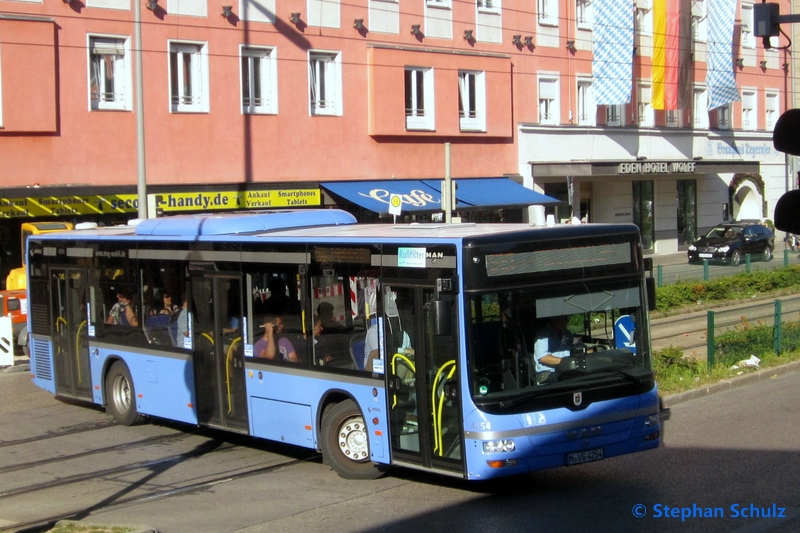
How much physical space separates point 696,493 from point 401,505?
2.59 meters

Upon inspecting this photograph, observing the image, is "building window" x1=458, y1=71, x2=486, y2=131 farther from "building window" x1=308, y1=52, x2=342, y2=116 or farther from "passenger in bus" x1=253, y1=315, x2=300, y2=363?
"passenger in bus" x1=253, y1=315, x2=300, y2=363

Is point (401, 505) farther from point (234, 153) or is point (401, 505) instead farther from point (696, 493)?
point (234, 153)

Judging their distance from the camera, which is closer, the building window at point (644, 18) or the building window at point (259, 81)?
the building window at point (259, 81)

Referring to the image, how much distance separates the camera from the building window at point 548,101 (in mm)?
35125

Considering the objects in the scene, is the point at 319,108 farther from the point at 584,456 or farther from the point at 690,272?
the point at 584,456

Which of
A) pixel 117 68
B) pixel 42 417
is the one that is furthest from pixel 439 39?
pixel 42 417

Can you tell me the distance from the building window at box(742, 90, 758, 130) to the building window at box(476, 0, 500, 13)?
17.3m

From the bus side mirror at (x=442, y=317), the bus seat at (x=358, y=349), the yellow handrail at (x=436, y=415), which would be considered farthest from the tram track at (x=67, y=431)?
the bus side mirror at (x=442, y=317)

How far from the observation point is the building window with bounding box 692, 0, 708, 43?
41.4 meters

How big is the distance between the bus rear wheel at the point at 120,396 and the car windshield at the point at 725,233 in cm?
2837

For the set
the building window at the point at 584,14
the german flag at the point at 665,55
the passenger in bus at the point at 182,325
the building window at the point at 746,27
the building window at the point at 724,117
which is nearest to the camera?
the passenger in bus at the point at 182,325

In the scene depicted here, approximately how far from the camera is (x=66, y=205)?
76.8 feet

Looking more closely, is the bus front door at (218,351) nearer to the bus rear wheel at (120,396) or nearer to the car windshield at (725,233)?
the bus rear wheel at (120,396)

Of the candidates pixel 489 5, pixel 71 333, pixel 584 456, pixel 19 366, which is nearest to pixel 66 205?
pixel 19 366
